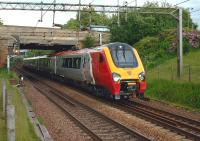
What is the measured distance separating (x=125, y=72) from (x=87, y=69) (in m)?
5.20

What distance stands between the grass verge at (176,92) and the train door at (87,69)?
11.6ft

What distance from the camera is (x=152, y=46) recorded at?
164 feet

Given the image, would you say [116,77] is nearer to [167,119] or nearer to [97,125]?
[167,119]

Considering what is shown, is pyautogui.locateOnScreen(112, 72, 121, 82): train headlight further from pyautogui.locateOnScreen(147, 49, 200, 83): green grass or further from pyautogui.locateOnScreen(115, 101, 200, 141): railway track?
pyautogui.locateOnScreen(147, 49, 200, 83): green grass

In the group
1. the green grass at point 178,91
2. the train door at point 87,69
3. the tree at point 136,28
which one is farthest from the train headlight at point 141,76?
the tree at point 136,28

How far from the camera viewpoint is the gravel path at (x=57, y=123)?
15223 millimetres

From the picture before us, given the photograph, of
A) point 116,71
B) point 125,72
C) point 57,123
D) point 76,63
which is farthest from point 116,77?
point 76,63

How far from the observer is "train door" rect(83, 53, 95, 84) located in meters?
27.8

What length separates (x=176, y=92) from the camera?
2572 cm

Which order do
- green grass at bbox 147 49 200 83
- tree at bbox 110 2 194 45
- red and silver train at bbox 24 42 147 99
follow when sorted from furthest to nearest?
tree at bbox 110 2 194 45, green grass at bbox 147 49 200 83, red and silver train at bbox 24 42 147 99

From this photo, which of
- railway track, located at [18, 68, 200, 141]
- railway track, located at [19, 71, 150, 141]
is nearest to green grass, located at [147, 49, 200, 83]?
railway track, located at [18, 68, 200, 141]

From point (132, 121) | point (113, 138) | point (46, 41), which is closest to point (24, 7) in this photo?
point (46, 41)

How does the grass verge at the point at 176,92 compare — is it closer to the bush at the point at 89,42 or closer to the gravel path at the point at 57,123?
the gravel path at the point at 57,123

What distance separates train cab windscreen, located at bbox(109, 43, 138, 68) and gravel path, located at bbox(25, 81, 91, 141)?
3.80 metres
